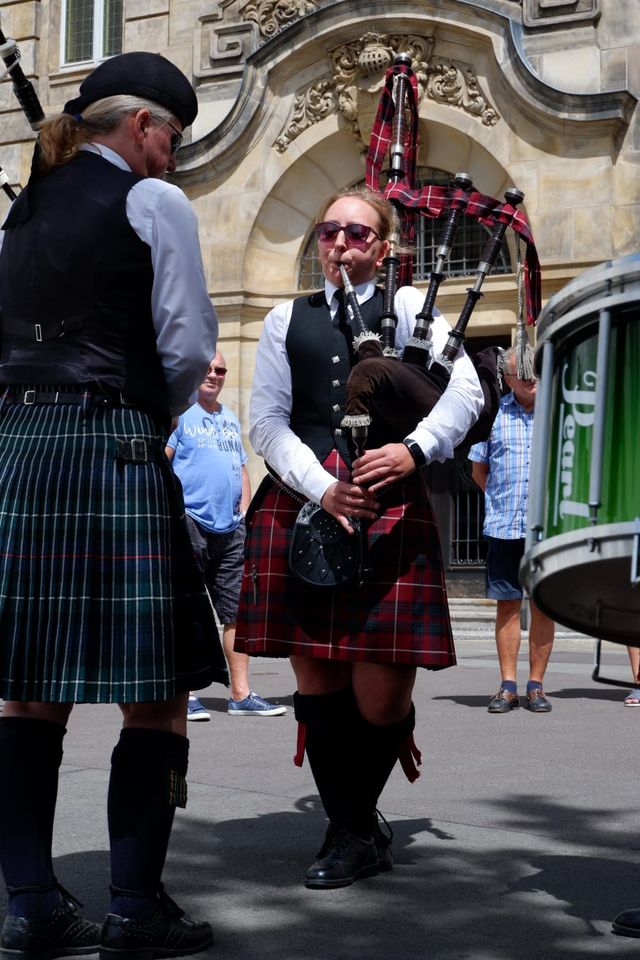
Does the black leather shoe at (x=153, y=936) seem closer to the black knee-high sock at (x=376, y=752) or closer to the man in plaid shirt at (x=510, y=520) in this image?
the black knee-high sock at (x=376, y=752)

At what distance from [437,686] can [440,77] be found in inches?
326

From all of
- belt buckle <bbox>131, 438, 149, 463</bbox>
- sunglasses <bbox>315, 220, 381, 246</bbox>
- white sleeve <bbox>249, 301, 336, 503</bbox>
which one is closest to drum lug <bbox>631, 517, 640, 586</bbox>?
belt buckle <bbox>131, 438, 149, 463</bbox>

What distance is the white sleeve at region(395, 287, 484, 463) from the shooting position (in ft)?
12.6

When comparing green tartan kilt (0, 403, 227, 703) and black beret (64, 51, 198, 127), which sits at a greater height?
black beret (64, 51, 198, 127)

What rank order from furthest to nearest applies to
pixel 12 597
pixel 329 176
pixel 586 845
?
pixel 329 176
pixel 586 845
pixel 12 597

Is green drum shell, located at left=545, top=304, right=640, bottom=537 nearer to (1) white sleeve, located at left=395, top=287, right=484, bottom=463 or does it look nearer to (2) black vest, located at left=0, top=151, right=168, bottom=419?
(2) black vest, located at left=0, top=151, right=168, bottom=419

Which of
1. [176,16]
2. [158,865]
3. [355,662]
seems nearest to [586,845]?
[355,662]

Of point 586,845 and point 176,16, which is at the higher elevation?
point 176,16

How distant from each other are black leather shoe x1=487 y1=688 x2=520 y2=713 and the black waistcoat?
3.83m

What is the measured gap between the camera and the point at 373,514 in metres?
3.76

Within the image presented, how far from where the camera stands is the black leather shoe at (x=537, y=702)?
7.51 metres

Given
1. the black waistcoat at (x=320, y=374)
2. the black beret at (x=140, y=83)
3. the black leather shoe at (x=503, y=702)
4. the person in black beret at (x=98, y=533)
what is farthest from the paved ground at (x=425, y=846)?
the black beret at (x=140, y=83)

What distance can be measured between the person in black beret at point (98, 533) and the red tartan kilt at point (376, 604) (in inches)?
A: 25.7

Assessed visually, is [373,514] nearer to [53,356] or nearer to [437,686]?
[53,356]
